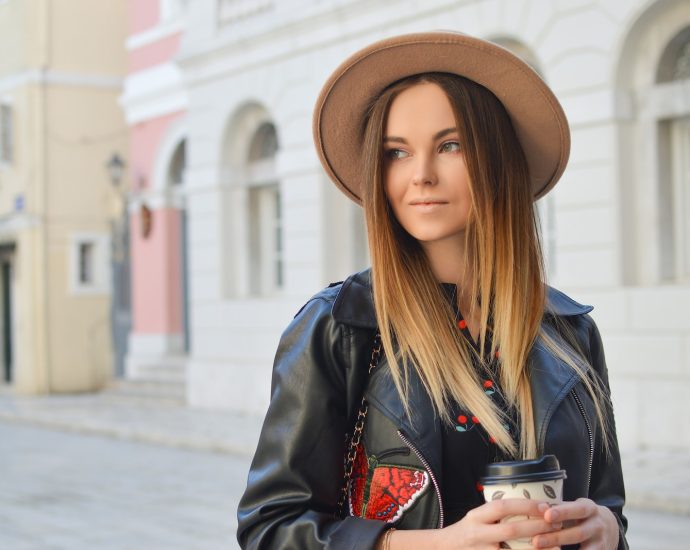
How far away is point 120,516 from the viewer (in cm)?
862

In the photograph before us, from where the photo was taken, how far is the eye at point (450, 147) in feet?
6.86

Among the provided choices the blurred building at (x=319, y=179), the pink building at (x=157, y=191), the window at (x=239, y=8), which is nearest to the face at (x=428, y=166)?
the blurred building at (x=319, y=179)

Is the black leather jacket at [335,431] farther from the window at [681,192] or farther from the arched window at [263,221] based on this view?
the arched window at [263,221]

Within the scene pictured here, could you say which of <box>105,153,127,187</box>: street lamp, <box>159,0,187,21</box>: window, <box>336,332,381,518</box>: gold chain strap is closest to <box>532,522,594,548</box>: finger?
<box>336,332,381,518</box>: gold chain strap

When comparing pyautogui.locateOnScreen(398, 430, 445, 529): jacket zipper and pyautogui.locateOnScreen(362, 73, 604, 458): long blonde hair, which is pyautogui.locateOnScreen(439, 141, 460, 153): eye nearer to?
pyautogui.locateOnScreen(362, 73, 604, 458): long blonde hair

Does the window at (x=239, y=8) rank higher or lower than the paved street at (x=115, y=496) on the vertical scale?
higher

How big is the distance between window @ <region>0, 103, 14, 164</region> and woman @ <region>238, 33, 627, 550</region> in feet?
70.7

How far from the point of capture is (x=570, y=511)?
69.8 inches

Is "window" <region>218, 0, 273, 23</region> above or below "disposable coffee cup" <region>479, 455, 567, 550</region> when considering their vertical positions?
above

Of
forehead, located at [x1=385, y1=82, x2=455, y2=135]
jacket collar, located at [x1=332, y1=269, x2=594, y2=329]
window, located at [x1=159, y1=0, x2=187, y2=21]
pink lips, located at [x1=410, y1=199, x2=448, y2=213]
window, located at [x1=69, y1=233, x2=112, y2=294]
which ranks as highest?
window, located at [x1=159, y1=0, x2=187, y2=21]

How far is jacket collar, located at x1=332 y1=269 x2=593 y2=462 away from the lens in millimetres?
1925

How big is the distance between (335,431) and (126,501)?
7.71 meters

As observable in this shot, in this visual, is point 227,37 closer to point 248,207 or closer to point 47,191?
point 248,207

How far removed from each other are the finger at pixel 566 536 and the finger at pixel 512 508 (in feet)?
0.11
